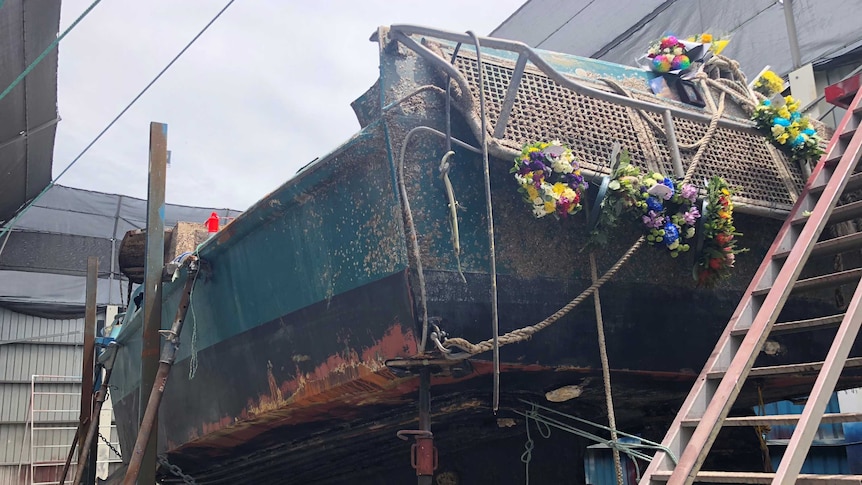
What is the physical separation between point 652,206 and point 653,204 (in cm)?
1

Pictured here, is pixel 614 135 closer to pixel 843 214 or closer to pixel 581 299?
pixel 581 299

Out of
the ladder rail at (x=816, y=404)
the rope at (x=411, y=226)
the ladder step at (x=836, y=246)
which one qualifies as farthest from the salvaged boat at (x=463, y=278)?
the ladder rail at (x=816, y=404)

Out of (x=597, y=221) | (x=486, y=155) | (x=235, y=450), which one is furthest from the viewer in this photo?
(x=235, y=450)

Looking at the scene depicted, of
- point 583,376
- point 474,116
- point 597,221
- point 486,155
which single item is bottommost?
point 583,376

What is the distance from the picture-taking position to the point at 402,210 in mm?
2980

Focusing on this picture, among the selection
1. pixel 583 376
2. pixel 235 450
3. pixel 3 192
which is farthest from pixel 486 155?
pixel 3 192

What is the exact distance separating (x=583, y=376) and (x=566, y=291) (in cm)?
49

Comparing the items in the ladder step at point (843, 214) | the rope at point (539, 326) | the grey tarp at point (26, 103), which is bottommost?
the rope at point (539, 326)

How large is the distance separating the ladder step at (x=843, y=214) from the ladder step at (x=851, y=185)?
6.4 inches

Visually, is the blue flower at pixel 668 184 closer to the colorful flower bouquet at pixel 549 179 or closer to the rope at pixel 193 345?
the colorful flower bouquet at pixel 549 179

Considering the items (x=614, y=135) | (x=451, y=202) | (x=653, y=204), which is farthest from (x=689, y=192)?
(x=451, y=202)

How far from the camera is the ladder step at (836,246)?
3002 millimetres

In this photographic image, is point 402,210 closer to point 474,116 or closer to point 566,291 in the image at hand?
point 474,116

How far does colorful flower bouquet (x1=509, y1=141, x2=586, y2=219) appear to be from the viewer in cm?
297
